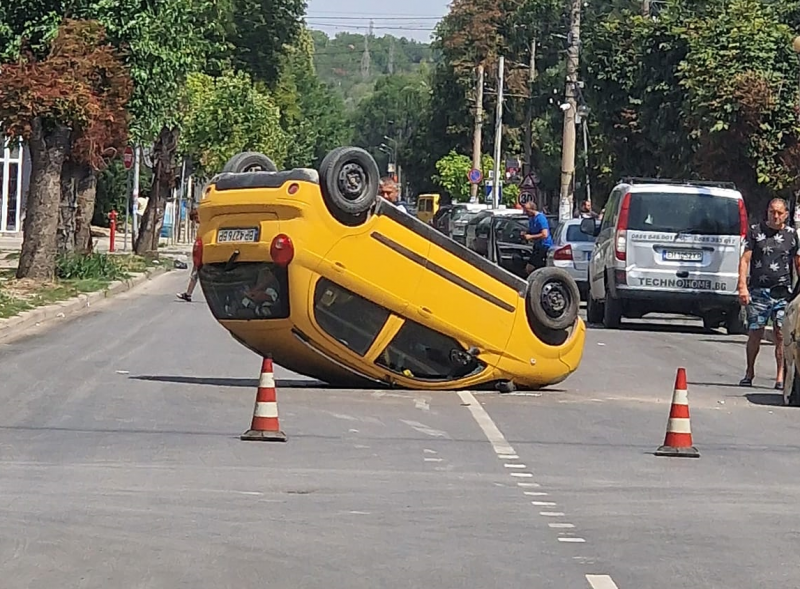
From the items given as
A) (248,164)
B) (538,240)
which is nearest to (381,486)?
(248,164)

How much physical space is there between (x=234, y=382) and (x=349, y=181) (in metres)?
2.60

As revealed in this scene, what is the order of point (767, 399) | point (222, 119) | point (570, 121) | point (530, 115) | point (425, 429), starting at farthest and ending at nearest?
point (530, 115), point (222, 119), point (570, 121), point (767, 399), point (425, 429)

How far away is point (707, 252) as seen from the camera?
24.1 meters

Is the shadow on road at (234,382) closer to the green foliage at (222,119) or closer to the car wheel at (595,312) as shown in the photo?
the car wheel at (595,312)

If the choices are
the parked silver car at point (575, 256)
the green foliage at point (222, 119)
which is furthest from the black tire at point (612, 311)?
the green foliage at point (222, 119)

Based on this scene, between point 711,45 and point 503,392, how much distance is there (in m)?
26.2

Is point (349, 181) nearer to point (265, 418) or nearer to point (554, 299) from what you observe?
point (554, 299)

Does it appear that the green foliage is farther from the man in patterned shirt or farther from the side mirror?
the man in patterned shirt

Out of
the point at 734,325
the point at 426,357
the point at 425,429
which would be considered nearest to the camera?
the point at 425,429

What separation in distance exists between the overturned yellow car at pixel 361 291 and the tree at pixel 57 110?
A: 484 inches

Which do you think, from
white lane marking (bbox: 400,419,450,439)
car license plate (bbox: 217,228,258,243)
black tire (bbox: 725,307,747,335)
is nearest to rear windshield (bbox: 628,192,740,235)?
black tire (bbox: 725,307,747,335)

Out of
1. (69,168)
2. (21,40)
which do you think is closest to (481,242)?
(69,168)

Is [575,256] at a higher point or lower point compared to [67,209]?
lower

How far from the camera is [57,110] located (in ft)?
87.8
